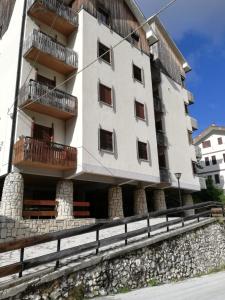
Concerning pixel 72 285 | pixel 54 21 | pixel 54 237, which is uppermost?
pixel 54 21

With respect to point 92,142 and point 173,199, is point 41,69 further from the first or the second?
point 173,199

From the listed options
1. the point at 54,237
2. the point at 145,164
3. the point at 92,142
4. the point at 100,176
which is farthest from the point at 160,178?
the point at 54,237

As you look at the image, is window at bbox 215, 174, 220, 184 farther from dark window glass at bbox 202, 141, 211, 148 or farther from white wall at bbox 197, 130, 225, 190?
dark window glass at bbox 202, 141, 211, 148

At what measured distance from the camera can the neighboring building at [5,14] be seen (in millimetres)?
20353

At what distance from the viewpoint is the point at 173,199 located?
28.2 meters

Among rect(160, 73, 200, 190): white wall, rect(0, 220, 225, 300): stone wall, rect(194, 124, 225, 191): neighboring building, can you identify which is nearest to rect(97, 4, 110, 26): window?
rect(160, 73, 200, 190): white wall

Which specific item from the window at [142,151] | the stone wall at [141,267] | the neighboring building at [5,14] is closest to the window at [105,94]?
the window at [142,151]

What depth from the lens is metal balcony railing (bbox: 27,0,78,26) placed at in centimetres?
1781

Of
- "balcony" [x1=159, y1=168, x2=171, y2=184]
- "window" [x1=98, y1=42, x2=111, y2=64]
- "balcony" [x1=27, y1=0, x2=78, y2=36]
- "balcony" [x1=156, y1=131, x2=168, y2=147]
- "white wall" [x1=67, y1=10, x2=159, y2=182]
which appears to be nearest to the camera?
"white wall" [x1=67, y1=10, x2=159, y2=182]

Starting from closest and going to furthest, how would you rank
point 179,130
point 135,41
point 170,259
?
point 170,259
point 135,41
point 179,130

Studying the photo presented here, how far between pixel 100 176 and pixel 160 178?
6306mm

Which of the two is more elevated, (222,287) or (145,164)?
(145,164)

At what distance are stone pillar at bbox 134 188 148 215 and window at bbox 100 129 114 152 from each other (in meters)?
4.68

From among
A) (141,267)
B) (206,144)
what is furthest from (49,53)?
(206,144)
